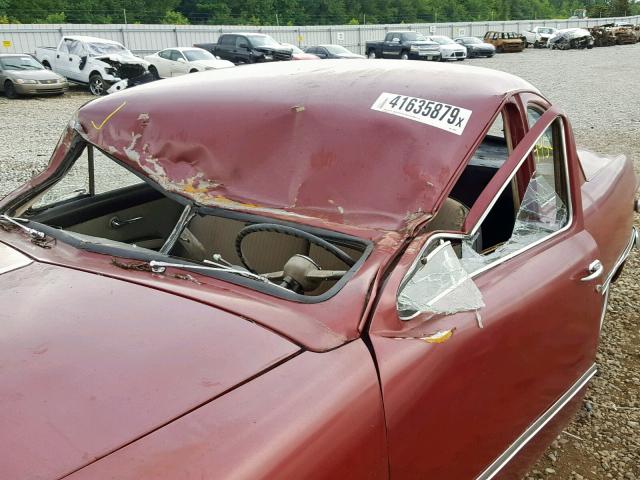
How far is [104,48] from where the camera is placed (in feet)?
61.5

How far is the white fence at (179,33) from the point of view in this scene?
88.5 feet

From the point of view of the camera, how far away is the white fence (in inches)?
1062

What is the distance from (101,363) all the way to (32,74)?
17.1 meters

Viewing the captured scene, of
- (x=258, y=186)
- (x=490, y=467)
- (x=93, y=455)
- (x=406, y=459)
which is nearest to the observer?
(x=93, y=455)

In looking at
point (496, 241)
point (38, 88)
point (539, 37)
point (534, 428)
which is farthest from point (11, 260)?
point (539, 37)

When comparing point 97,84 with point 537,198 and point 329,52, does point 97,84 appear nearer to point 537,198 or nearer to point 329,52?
point 329,52

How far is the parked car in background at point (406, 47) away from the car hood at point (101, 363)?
2689cm

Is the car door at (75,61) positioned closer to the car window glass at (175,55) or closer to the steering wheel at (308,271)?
the car window glass at (175,55)

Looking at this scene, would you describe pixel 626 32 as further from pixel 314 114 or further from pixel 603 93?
pixel 314 114

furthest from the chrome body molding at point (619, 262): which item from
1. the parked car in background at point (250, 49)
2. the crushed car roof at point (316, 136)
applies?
the parked car in background at point (250, 49)

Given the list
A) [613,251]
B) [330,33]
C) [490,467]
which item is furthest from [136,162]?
[330,33]

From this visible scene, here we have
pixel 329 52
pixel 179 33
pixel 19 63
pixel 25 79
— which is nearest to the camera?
pixel 25 79

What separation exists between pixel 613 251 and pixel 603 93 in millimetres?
14183

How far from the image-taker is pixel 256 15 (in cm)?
6062
